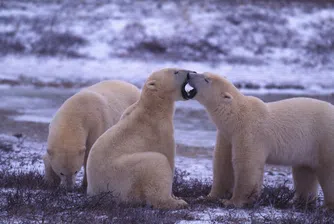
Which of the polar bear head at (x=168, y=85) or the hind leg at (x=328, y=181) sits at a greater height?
the polar bear head at (x=168, y=85)

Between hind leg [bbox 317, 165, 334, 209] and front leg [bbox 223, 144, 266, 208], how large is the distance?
634 mm

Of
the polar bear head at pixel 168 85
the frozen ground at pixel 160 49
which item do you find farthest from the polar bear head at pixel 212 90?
the frozen ground at pixel 160 49

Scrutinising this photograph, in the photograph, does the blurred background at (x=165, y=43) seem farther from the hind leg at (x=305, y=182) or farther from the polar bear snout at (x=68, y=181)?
the hind leg at (x=305, y=182)

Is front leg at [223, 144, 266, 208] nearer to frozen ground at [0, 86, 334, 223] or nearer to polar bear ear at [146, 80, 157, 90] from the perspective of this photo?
frozen ground at [0, 86, 334, 223]

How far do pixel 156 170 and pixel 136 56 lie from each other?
51.7ft

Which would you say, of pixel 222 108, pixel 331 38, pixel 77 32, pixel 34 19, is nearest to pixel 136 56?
pixel 77 32

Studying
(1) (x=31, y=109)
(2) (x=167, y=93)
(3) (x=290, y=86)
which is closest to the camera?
(2) (x=167, y=93)

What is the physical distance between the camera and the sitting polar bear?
586 centimetres

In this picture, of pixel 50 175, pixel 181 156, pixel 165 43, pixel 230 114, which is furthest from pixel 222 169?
pixel 165 43

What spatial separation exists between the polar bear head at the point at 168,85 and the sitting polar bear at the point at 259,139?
187 millimetres

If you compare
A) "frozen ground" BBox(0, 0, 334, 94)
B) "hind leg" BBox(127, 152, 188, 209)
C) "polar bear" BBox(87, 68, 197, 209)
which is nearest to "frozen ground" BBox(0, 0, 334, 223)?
"frozen ground" BBox(0, 0, 334, 94)

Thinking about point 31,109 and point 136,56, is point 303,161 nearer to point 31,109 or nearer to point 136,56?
point 31,109

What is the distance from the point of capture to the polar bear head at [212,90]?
6176 mm

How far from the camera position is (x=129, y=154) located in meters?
5.52
